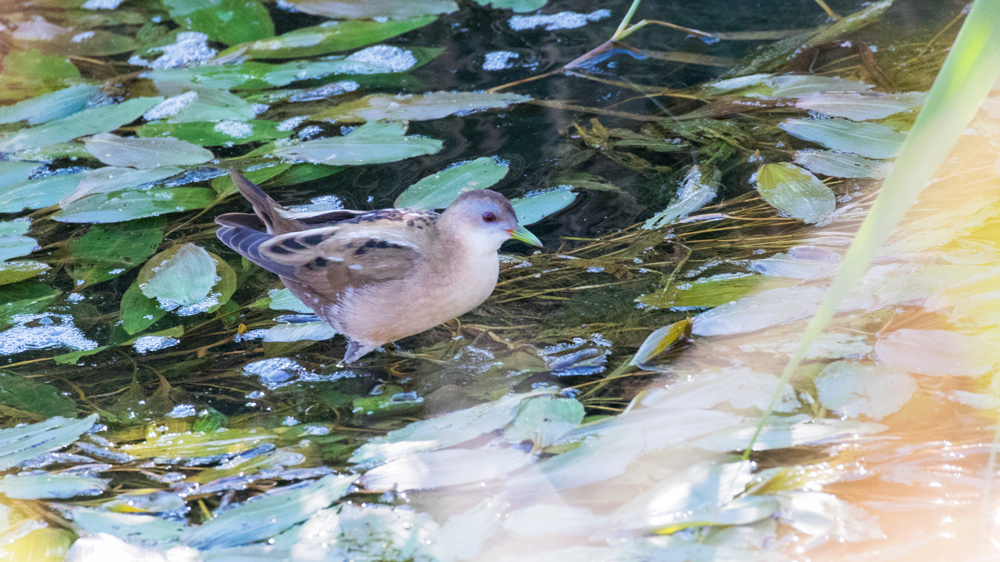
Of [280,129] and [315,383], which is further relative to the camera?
[280,129]

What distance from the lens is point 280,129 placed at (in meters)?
3.84

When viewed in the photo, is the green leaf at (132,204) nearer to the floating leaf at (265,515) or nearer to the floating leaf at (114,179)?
the floating leaf at (114,179)

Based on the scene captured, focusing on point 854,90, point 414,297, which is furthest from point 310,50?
point 854,90

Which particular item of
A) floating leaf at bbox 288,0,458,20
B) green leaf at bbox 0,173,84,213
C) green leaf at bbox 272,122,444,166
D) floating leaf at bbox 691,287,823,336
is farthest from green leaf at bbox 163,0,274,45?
floating leaf at bbox 691,287,823,336

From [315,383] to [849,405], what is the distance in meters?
1.63

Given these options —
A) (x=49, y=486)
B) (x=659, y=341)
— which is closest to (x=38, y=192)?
(x=49, y=486)

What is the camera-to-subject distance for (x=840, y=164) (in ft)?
10.7

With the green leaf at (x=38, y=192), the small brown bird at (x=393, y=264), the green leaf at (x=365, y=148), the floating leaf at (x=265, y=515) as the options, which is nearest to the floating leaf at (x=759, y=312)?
the small brown bird at (x=393, y=264)

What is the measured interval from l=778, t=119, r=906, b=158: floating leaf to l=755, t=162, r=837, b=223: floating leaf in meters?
0.27

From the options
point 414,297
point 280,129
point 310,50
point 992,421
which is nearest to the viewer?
point 992,421

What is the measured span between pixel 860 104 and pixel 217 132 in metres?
3.01

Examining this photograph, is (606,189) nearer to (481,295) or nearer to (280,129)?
(481,295)

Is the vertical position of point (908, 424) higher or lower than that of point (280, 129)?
lower

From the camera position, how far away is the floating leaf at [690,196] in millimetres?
3133
